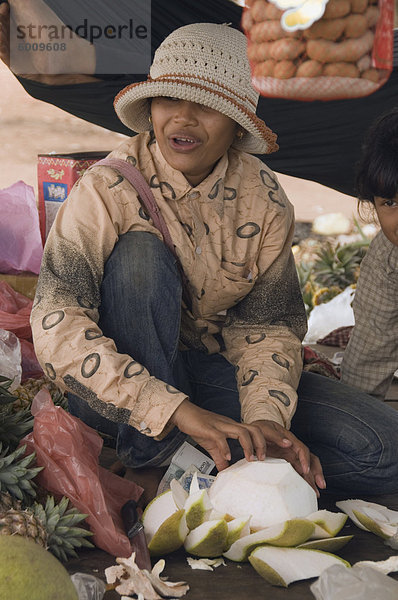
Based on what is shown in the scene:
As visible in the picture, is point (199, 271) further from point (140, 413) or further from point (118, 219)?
point (140, 413)

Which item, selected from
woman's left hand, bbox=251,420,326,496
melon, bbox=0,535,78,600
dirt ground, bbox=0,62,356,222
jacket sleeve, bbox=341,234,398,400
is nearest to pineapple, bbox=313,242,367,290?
dirt ground, bbox=0,62,356,222

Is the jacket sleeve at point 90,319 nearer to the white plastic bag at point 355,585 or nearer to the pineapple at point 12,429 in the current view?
the pineapple at point 12,429

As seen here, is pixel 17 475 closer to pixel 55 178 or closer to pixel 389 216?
pixel 389 216

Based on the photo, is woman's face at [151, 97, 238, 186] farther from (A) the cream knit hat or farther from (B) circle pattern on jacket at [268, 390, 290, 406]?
(B) circle pattern on jacket at [268, 390, 290, 406]

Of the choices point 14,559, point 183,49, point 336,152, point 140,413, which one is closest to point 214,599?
point 140,413

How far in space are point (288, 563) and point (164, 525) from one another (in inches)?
9.9

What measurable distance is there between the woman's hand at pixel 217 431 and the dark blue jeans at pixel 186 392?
0.68 ft

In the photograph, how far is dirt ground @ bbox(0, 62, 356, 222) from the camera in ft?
19.4

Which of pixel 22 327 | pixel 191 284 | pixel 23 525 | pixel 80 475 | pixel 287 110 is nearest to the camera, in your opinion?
pixel 23 525

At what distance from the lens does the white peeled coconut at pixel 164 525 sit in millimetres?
1519

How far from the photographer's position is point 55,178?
2660 millimetres

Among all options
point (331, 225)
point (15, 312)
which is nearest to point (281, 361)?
point (15, 312)

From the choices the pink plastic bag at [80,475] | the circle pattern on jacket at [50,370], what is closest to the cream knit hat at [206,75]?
the circle pattern on jacket at [50,370]

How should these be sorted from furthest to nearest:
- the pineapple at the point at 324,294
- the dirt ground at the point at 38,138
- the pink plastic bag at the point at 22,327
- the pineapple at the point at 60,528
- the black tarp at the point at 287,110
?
the dirt ground at the point at 38,138 < the pineapple at the point at 324,294 < the black tarp at the point at 287,110 < the pink plastic bag at the point at 22,327 < the pineapple at the point at 60,528
